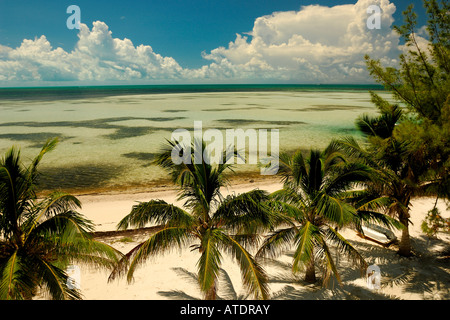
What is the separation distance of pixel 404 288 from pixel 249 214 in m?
5.70

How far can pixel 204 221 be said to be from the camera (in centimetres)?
672

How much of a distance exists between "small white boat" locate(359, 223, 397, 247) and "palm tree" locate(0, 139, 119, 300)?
375 inches

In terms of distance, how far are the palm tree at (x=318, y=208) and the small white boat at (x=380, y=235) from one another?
12.3 feet

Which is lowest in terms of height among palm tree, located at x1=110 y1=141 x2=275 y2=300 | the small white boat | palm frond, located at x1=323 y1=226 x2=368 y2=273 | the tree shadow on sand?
the tree shadow on sand

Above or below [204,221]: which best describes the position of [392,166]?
above

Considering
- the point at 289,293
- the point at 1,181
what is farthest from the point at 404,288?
the point at 1,181

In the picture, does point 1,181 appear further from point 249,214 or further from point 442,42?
point 442,42

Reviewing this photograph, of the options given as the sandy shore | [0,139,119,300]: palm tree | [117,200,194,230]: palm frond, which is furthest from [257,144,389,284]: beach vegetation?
[0,139,119,300]: palm tree

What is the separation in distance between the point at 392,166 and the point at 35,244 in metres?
9.93

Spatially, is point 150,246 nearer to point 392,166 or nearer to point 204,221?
point 204,221

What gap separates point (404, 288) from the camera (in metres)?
8.02

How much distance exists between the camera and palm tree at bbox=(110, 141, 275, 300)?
18.4 ft

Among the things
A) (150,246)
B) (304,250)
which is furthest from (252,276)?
(150,246)

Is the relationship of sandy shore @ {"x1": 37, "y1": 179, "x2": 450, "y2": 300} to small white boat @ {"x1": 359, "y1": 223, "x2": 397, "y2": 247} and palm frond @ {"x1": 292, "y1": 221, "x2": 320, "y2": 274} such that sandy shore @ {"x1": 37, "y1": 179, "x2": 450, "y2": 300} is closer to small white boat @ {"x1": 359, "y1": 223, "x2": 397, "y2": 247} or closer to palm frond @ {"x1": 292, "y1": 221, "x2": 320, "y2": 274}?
small white boat @ {"x1": 359, "y1": 223, "x2": 397, "y2": 247}
